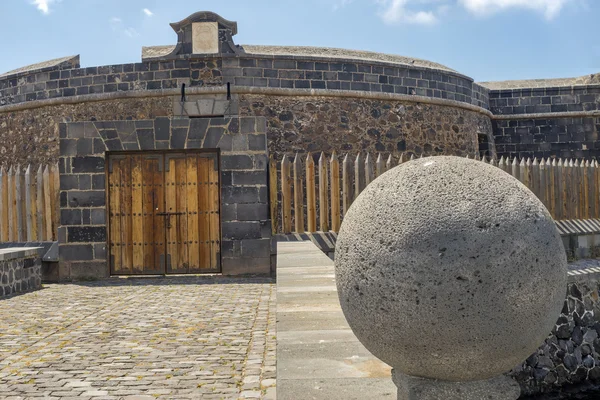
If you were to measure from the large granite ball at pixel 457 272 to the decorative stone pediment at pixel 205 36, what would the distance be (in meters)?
13.3

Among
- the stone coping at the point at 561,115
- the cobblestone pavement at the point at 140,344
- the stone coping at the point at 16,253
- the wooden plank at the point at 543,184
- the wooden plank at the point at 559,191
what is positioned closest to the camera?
the cobblestone pavement at the point at 140,344

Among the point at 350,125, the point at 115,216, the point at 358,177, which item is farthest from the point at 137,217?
the point at 350,125

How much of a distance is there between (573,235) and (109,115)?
11332mm

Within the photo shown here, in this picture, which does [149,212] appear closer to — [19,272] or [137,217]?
[137,217]

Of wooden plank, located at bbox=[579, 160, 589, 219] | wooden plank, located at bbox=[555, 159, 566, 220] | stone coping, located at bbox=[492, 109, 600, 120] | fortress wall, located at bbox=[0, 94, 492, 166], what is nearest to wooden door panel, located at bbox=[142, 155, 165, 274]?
fortress wall, located at bbox=[0, 94, 492, 166]

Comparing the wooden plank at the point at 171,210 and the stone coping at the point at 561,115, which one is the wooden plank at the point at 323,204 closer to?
the wooden plank at the point at 171,210

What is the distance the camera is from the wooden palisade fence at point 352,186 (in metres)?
9.88

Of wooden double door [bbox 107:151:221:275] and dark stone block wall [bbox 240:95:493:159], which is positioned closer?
wooden double door [bbox 107:151:221:275]

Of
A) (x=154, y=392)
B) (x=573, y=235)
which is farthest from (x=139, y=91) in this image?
(x=154, y=392)

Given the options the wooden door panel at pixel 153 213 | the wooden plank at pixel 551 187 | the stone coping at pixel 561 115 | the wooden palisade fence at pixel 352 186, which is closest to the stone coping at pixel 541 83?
the stone coping at pixel 561 115

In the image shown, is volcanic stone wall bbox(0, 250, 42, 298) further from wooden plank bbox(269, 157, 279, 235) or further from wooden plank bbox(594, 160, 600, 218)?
→ wooden plank bbox(594, 160, 600, 218)

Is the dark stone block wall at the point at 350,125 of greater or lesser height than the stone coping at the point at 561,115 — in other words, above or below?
below

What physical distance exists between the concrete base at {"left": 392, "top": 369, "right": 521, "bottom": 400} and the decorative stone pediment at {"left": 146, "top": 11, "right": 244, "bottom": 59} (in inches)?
530

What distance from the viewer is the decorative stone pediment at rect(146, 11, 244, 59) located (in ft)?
49.2
